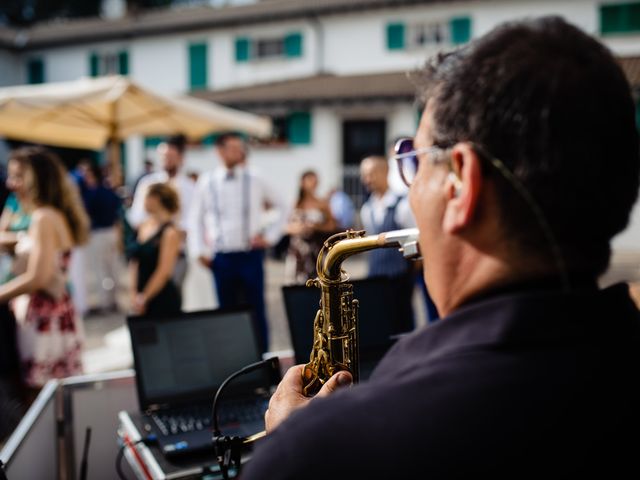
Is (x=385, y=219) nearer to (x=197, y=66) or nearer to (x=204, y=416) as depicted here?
(x=204, y=416)

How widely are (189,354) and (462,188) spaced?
65.4 inches

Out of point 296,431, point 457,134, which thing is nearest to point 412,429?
point 296,431

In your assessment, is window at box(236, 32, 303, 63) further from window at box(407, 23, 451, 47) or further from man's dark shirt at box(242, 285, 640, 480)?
man's dark shirt at box(242, 285, 640, 480)

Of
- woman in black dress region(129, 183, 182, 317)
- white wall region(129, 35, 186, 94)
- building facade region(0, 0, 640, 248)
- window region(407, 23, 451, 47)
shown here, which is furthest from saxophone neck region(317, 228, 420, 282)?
white wall region(129, 35, 186, 94)

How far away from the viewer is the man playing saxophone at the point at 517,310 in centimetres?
82

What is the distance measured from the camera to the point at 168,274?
17.1 feet

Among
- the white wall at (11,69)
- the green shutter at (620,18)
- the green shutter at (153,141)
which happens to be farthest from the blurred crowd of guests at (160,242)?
the white wall at (11,69)

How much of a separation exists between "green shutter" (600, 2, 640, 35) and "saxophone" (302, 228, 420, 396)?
17812 mm

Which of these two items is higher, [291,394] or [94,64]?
[94,64]

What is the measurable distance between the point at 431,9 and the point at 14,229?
54.7 feet

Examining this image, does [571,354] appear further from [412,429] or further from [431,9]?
[431,9]

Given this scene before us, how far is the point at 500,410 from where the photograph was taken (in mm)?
830

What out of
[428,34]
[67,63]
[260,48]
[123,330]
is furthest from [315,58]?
[123,330]

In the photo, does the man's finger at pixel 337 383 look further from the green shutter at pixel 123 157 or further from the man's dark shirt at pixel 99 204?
the green shutter at pixel 123 157
